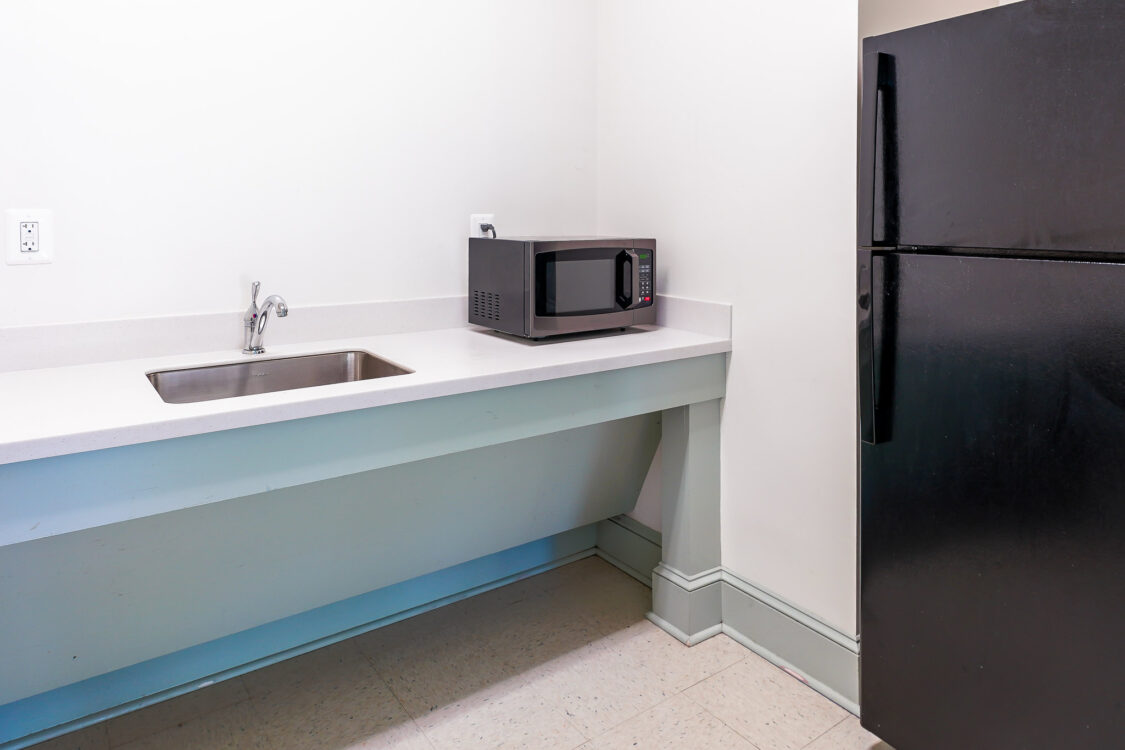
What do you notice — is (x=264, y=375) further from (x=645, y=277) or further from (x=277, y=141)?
(x=645, y=277)

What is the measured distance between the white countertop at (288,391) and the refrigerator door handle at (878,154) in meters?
0.64

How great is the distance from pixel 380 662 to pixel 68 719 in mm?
705

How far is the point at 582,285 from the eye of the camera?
198cm

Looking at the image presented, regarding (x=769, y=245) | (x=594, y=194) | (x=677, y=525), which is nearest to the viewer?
(x=769, y=245)

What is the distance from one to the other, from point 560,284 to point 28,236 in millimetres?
1175

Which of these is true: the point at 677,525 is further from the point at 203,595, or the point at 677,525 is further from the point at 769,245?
the point at 203,595

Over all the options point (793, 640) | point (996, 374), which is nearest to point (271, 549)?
point (793, 640)

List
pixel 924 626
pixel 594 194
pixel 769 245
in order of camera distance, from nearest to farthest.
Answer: pixel 924 626 < pixel 769 245 < pixel 594 194

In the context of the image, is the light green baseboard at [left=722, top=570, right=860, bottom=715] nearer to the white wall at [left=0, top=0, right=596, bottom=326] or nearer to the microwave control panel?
the microwave control panel

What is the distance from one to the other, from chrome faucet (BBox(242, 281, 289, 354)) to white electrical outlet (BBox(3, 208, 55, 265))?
409 mm

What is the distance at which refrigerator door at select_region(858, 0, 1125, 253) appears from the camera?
3.41ft

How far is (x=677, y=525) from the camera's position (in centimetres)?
207

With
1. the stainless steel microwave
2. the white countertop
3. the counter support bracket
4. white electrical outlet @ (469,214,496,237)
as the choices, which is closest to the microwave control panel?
the stainless steel microwave

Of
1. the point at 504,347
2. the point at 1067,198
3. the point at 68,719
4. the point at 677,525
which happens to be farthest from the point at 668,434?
the point at 68,719
